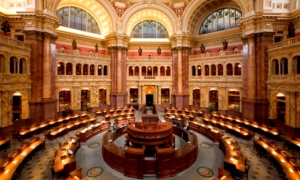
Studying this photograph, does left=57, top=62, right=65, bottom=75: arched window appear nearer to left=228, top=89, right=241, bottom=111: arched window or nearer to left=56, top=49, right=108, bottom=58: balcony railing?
left=56, top=49, right=108, bottom=58: balcony railing

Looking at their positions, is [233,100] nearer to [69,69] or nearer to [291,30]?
[291,30]

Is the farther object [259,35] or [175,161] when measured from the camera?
[259,35]

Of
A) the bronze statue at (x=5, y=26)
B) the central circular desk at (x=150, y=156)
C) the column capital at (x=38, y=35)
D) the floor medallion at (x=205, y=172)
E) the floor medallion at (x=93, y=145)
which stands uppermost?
the bronze statue at (x=5, y=26)

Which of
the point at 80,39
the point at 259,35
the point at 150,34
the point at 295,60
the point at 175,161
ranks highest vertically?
the point at 150,34

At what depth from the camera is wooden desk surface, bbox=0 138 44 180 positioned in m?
8.10

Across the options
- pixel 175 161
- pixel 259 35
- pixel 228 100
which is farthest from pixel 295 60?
pixel 175 161

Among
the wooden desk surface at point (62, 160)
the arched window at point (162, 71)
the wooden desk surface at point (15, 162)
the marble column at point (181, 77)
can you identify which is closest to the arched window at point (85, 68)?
the arched window at point (162, 71)

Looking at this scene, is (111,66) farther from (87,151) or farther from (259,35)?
(259,35)

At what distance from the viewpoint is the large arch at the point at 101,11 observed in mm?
26561

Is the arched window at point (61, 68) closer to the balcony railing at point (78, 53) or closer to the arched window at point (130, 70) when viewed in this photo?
the balcony railing at point (78, 53)

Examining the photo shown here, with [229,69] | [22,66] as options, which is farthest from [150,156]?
[229,69]

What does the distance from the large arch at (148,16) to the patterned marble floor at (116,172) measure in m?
21.5

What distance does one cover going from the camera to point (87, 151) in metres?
13.0

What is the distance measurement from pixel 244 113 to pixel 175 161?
1525 centimetres
